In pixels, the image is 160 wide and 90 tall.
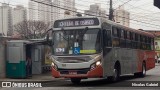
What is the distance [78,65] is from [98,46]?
3.99 feet

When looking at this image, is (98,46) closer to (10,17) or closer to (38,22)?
(10,17)

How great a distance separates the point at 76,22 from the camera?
1719 cm

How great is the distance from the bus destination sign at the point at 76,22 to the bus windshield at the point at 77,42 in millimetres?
342

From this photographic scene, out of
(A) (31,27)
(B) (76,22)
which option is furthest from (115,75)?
(A) (31,27)

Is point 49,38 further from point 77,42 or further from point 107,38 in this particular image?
point 107,38

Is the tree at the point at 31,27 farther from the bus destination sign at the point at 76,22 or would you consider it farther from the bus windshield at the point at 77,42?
the bus windshield at the point at 77,42

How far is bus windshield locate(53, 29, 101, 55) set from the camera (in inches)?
648

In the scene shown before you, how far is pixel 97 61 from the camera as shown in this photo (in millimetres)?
16391

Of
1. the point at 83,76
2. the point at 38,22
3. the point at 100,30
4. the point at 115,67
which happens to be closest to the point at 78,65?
the point at 83,76

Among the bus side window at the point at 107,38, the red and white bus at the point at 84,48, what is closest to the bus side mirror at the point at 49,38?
the red and white bus at the point at 84,48

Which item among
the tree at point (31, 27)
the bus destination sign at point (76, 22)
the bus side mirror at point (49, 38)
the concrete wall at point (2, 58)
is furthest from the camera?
the tree at point (31, 27)

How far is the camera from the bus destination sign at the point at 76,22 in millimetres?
16875

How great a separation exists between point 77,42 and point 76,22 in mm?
1098

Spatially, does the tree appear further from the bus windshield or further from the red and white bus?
the bus windshield
